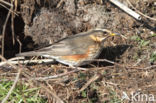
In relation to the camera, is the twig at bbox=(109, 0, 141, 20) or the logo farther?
the twig at bbox=(109, 0, 141, 20)

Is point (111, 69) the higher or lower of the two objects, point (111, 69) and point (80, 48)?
the lower

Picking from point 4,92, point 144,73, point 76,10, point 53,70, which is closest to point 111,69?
point 144,73

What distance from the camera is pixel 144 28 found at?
7902 millimetres

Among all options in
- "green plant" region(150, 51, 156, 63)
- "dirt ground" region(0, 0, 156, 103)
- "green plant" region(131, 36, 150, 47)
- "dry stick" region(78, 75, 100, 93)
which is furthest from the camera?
"green plant" region(131, 36, 150, 47)

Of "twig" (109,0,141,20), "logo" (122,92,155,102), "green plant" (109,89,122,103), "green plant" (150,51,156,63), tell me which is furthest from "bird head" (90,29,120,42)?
"logo" (122,92,155,102)

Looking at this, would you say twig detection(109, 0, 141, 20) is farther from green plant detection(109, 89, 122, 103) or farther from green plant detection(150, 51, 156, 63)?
green plant detection(109, 89, 122, 103)

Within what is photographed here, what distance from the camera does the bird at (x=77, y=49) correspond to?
23.4ft

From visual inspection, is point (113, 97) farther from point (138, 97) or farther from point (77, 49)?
point (77, 49)

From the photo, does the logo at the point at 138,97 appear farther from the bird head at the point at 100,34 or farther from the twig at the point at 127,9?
the twig at the point at 127,9

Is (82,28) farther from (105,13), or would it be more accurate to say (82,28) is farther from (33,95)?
(33,95)

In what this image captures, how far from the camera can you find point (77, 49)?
7164mm

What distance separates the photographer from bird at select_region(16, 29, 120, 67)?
7129 mm

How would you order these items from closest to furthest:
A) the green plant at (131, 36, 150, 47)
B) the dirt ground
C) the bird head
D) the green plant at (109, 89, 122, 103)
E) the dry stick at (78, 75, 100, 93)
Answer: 1. the dry stick at (78, 75, 100, 93)
2. the green plant at (109, 89, 122, 103)
3. the dirt ground
4. the bird head
5. the green plant at (131, 36, 150, 47)

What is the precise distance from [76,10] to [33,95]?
305cm
